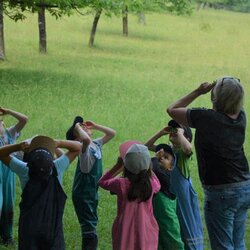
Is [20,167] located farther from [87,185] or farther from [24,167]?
[87,185]

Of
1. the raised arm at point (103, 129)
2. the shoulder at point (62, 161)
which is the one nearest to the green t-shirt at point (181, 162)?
the raised arm at point (103, 129)

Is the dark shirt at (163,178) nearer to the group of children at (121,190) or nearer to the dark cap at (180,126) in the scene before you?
the group of children at (121,190)

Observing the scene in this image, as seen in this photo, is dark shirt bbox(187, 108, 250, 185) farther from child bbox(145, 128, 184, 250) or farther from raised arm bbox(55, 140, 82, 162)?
raised arm bbox(55, 140, 82, 162)

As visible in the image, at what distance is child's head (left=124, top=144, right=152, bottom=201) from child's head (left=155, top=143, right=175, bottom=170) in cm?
63

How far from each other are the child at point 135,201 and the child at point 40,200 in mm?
393

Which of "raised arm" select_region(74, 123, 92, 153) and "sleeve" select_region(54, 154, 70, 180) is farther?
"raised arm" select_region(74, 123, 92, 153)

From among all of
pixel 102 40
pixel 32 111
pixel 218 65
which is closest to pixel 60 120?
pixel 32 111

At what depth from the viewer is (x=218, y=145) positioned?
432cm

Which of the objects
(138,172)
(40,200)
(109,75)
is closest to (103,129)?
(138,172)

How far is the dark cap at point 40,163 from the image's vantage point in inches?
163

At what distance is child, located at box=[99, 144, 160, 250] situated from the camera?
14.1 ft

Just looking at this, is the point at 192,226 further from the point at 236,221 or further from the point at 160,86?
the point at 160,86

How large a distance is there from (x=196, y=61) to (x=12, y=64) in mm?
8138

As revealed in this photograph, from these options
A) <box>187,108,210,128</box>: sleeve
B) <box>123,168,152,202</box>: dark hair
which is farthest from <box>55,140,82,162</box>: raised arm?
<box>187,108,210,128</box>: sleeve
